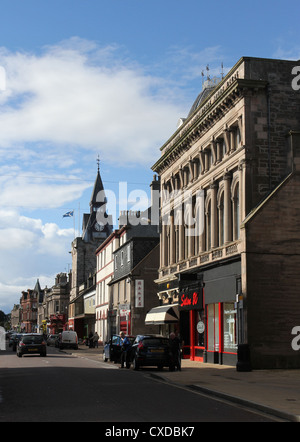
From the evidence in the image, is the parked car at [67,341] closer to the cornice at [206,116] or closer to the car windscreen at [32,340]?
the car windscreen at [32,340]

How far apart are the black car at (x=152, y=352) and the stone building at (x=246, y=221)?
3042mm

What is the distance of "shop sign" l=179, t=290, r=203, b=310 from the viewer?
3309cm

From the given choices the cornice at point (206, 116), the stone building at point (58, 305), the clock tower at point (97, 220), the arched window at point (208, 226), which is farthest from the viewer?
the stone building at point (58, 305)

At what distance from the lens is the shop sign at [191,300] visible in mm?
33094

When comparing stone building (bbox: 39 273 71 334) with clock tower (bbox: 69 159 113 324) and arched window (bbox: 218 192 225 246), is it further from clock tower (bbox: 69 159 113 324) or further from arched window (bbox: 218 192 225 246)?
arched window (bbox: 218 192 225 246)

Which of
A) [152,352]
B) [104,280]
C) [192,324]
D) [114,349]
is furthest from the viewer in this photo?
[104,280]

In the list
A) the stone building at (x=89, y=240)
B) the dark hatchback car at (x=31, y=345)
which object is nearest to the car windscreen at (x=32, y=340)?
the dark hatchback car at (x=31, y=345)

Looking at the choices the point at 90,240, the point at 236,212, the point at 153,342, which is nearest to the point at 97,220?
the point at 90,240

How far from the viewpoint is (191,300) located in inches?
1364

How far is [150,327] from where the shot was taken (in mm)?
50344

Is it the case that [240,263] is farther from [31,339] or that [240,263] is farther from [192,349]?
[31,339]

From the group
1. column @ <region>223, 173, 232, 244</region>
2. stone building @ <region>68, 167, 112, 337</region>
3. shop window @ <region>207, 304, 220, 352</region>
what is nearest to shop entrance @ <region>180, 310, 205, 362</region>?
shop window @ <region>207, 304, 220, 352</region>

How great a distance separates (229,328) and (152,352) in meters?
4.44

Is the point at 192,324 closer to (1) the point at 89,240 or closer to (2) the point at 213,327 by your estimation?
(2) the point at 213,327
